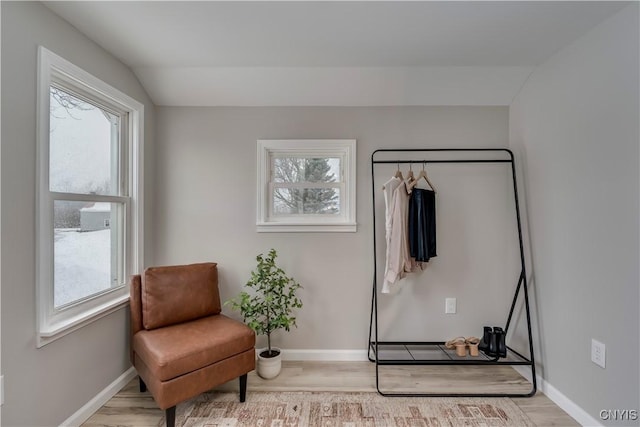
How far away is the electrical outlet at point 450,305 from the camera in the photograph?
2375 millimetres

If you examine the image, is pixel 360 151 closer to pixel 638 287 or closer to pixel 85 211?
pixel 638 287

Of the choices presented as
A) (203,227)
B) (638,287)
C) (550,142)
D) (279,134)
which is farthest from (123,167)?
(638,287)

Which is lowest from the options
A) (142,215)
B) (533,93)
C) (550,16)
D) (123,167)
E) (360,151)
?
(142,215)

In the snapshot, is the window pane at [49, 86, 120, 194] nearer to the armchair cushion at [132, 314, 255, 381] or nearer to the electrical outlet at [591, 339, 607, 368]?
the armchair cushion at [132, 314, 255, 381]

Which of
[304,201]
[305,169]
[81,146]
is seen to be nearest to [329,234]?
[304,201]

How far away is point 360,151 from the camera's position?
240 centimetres

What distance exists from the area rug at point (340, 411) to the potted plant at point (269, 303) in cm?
24

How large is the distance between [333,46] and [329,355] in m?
2.28

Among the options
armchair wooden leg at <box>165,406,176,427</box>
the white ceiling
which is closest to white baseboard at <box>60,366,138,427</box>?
armchair wooden leg at <box>165,406,176,427</box>

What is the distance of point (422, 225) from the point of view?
6.89ft

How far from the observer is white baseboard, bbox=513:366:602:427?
1.66 meters

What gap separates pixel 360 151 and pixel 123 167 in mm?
1799

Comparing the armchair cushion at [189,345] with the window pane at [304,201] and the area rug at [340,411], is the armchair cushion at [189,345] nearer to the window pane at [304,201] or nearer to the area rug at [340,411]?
the area rug at [340,411]

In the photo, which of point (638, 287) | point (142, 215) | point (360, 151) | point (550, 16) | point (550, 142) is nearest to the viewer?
point (638, 287)
